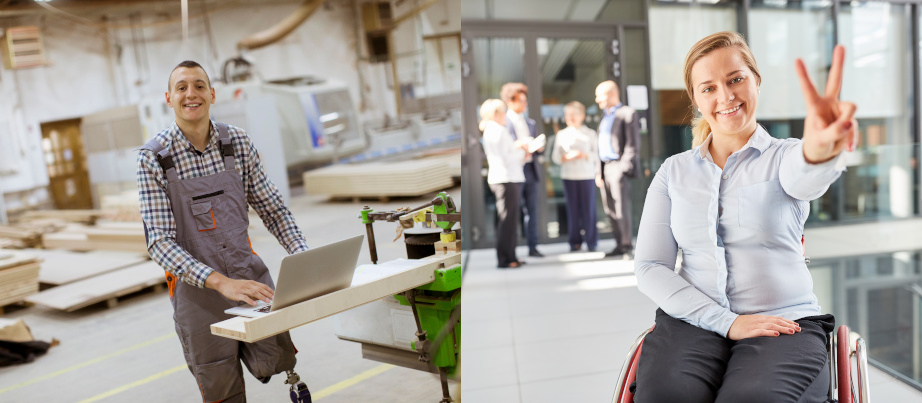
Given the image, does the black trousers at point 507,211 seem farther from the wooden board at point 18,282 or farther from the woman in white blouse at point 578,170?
the wooden board at point 18,282

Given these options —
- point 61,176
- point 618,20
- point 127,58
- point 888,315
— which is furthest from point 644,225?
point 618,20

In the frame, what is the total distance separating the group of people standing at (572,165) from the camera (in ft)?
18.0

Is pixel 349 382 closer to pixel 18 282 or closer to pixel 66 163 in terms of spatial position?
pixel 66 163

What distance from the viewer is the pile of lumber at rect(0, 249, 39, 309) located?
12.0 ft

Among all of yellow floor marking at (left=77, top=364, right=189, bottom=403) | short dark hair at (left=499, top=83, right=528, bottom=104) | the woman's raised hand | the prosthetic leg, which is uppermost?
short dark hair at (left=499, top=83, right=528, bottom=104)

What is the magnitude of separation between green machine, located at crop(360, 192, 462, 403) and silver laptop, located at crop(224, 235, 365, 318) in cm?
51

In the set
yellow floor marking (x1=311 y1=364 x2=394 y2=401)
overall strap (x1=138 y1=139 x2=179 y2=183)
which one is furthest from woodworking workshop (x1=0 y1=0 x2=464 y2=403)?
overall strap (x1=138 y1=139 x2=179 y2=183)

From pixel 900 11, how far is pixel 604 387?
623 cm

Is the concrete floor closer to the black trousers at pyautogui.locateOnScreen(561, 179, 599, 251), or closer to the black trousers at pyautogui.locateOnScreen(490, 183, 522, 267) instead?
the black trousers at pyautogui.locateOnScreen(490, 183, 522, 267)

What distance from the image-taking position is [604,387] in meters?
3.04

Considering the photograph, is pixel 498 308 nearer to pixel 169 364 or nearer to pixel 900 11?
pixel 169 364

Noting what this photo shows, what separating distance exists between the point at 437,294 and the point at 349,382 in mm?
866

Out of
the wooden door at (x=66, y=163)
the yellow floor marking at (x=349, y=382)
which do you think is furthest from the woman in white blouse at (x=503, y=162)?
the wooden door at (x=66, y=163)

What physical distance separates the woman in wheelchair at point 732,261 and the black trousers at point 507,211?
4077mm
